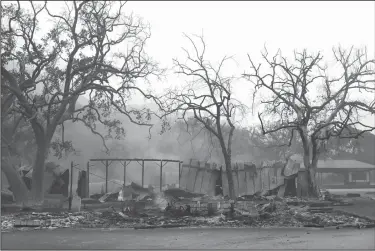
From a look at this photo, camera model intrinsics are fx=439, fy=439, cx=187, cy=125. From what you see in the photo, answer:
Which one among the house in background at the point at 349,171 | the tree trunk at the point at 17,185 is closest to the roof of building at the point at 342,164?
the house in background at the point at 349,171

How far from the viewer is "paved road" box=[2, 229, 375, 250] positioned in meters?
10.7

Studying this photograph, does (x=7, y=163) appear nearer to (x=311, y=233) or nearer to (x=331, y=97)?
(x=311, y=233)

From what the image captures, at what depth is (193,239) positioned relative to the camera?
11875mm

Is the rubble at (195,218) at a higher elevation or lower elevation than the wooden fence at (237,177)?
lower

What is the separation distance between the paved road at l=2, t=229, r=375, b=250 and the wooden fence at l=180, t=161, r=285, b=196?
12.9 meters

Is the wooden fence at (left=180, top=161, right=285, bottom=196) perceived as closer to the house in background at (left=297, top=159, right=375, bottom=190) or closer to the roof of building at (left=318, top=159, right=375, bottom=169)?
the house in background at (left=297, top=159, right=375, bottom=190)

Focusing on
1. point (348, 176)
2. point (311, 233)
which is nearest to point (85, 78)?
point (311, 233)

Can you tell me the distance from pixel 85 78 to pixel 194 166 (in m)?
9.20

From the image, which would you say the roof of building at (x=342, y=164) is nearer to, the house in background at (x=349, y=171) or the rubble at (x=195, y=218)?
the house in background at (x=349, y=171)

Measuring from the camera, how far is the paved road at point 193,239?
35.2 ft

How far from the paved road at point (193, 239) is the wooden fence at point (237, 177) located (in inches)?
509

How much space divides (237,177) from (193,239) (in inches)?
685

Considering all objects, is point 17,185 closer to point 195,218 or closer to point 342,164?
point 195,218

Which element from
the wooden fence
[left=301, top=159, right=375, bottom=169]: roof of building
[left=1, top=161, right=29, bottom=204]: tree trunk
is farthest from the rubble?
[left=301, top=159, right=375, bottom=169]: roof of building
